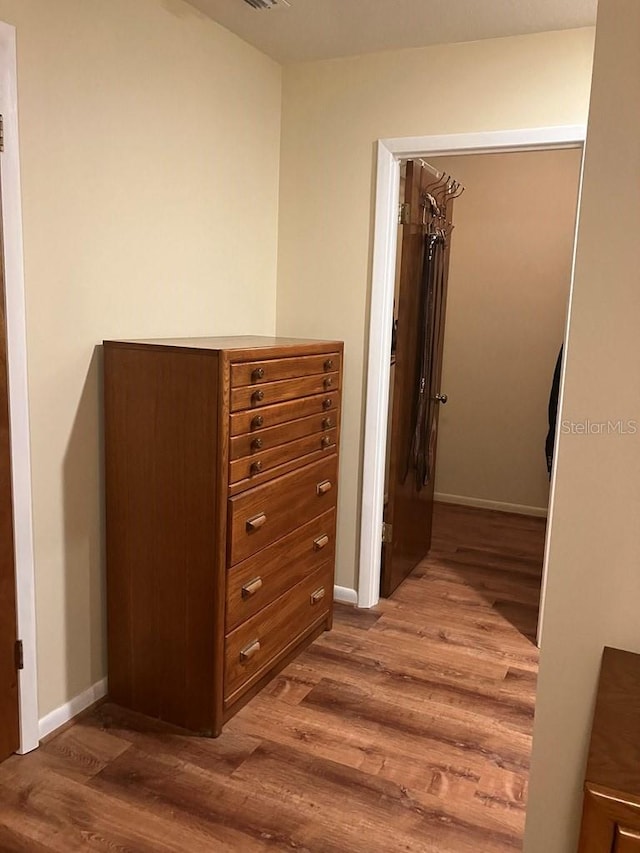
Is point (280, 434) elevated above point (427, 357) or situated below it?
below

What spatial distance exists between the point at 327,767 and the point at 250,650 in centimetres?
47

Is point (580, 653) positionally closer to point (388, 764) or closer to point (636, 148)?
point (636, 148)

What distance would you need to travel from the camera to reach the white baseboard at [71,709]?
2354 millimetres

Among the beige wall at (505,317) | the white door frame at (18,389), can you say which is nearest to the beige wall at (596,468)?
the white door frame at (18,389)

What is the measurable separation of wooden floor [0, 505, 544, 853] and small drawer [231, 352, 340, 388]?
118 cm

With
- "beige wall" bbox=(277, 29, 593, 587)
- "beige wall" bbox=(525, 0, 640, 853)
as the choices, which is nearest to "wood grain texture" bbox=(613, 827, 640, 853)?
"beige wall" bbox=(525, 0, 640, 853)

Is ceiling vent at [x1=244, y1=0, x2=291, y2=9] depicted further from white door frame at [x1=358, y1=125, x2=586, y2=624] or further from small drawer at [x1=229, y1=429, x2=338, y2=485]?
small drawer at [x1=229, y1=429, x2=338, y2=485]

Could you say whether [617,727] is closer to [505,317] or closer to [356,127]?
[356,127]

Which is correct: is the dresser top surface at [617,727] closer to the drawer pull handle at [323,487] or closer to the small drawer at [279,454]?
the small drawer at [279,454]

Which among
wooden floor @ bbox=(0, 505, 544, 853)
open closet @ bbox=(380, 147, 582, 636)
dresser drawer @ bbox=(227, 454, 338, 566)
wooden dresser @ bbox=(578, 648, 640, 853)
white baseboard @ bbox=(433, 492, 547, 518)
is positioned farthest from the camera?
white baseboard @ bbox=(433, 492, 547, 518)

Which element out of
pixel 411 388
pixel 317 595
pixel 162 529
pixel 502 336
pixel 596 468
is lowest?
pixel 317 595

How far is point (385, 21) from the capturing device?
9.09 feet

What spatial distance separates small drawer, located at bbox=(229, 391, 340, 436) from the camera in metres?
2.32

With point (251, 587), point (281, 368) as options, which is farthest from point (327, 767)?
point (281, 368)
